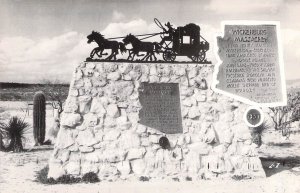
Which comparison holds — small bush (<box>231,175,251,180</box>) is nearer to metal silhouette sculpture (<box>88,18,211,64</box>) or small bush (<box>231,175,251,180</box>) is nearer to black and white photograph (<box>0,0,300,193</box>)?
black and white photograph (<box>0,0,300,193</box>)

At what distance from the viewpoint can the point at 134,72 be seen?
879 cm

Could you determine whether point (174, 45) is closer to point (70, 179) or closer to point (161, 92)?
point (161, 92)

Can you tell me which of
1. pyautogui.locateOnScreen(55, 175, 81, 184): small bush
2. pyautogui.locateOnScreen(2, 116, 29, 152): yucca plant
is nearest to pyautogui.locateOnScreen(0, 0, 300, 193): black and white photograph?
pyautogui.locateOnScreen(55, 175, 81, 184): small bush

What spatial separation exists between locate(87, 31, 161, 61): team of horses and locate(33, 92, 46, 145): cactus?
3.51m

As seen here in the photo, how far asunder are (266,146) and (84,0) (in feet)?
19.8

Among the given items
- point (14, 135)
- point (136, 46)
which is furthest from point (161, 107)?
point (14, 135)

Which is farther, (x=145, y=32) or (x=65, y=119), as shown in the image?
(x=145, y=32)

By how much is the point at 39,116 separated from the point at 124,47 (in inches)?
165

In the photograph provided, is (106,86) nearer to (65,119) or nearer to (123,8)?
(65,119)

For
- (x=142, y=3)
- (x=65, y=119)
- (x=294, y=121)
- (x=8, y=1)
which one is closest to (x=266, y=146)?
(x=294, y=121)

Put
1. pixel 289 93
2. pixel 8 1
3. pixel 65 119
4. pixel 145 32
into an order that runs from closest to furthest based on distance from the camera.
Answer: pixel 65 119, pixel 8 1, pixel 145 32, pixel 289 93

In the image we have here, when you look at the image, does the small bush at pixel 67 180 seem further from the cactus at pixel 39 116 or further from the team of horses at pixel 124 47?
the cactus at pixel 39 116

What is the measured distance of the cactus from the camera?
1194cm

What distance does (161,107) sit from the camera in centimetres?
882
